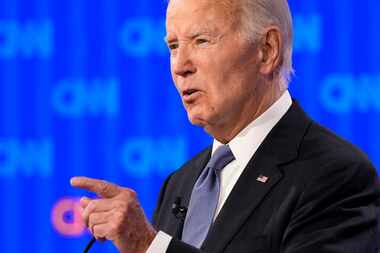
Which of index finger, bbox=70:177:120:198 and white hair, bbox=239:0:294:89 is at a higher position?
white hair, bbox=239:0:294:89

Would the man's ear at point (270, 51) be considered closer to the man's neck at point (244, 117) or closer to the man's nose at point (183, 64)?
the man's neck at point (244, 117)

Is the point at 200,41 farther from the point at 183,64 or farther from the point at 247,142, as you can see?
the point at 247,142

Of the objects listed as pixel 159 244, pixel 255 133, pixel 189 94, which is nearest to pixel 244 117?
pixel 255 133

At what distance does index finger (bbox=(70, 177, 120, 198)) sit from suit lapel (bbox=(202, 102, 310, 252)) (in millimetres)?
301

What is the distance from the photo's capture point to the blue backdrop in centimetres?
390

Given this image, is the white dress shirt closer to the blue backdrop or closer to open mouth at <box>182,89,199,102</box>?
open mouth at <box>182,89,199,102</box>

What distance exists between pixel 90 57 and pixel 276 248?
216 cm

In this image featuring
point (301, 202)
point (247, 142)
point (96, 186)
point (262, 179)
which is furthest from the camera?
point (247, 142)

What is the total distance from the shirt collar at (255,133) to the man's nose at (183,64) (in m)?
0.20

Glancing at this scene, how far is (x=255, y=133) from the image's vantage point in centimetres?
225

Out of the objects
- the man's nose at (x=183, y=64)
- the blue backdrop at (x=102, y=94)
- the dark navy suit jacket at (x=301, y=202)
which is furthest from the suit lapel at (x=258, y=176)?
the blue backdrop at (x=102, y=94)

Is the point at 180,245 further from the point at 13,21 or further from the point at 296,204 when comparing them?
the point at 13,21

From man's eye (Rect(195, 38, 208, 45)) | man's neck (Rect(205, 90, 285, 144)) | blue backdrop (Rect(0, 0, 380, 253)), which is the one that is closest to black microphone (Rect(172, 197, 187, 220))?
man's neck (Rect(205, 90, 285, 144))

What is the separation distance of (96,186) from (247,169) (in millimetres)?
449
